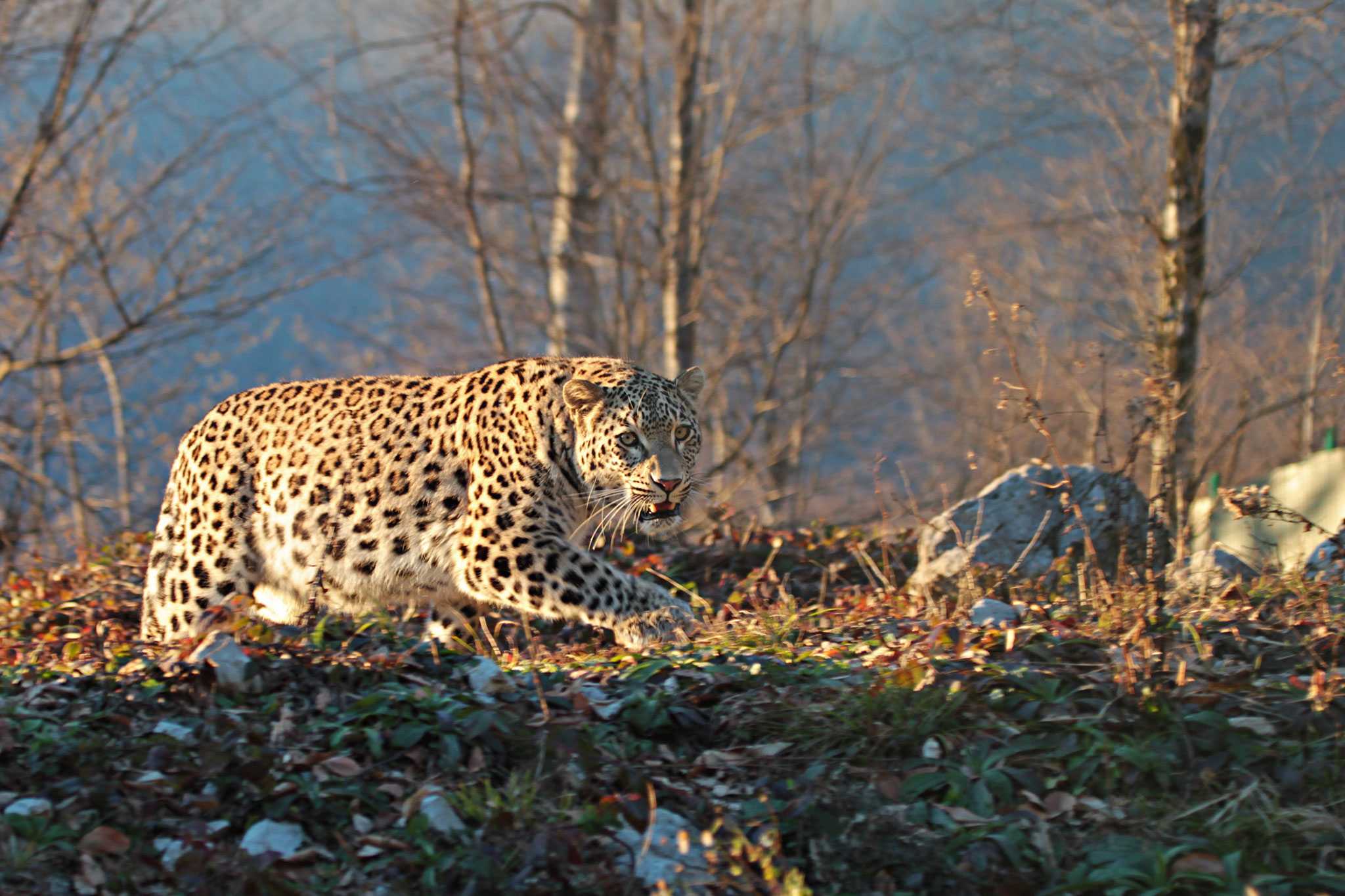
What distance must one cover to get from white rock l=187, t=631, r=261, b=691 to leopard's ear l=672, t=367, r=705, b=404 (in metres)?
3.21

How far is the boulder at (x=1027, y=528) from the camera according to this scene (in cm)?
771

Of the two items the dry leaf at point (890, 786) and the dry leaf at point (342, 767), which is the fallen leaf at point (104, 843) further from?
the dry leaf at point (890, 786)

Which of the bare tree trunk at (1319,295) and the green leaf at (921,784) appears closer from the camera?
the green leaf at (921,784)

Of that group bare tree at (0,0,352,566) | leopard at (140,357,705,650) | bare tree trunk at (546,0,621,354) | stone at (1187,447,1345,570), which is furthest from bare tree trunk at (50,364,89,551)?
stone at (1187,447,1345,570)

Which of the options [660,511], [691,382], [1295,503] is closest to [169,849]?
[660,511]

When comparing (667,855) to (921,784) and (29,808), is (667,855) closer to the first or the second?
(921,784)

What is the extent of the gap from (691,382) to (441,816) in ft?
13.1

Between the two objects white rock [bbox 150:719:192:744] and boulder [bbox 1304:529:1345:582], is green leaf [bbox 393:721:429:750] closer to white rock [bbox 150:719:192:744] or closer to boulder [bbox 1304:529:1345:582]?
white rock [bbox 150:719:192:744]

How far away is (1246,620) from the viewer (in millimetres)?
5930

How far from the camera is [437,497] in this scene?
7652mm

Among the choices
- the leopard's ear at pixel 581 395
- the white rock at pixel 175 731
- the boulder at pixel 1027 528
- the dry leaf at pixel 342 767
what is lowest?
the boulder at pixel 1027 528

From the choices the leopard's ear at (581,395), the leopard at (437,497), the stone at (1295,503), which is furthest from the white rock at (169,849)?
the stone at (1295,503)

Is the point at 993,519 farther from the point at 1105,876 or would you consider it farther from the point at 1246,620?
the point at 1105,876

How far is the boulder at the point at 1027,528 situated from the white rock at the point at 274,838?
4.04 metres
